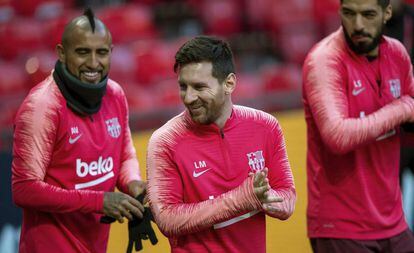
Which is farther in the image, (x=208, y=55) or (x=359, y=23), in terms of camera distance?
(x=359, y=23)

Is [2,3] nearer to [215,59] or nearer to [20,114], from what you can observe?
[20,114]

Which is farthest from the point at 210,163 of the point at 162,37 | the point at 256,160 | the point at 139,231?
the point at 162,37

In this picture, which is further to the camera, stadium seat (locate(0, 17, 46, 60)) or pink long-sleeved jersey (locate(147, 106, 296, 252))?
stadium seat (locate(0, 17, 46, 60))

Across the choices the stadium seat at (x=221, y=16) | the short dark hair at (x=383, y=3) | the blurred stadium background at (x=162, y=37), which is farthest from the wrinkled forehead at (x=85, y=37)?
the stadium seat at (x=221, y=16)

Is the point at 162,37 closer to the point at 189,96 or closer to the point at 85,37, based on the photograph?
the point at 85,37

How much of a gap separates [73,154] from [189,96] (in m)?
0.80

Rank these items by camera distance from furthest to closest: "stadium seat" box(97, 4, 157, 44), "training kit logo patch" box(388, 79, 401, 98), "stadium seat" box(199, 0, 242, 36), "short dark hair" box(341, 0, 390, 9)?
"stadium seat" box(199, 0, 242, 36) < "stadium seat" box(97, 4, 157, 44) < "training kit logo patch" box(388, 79, 401, 98) < "short dark hair" box(341, 0, 390, 9)

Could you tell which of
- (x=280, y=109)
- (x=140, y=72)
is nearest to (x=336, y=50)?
(x=280, y=109)

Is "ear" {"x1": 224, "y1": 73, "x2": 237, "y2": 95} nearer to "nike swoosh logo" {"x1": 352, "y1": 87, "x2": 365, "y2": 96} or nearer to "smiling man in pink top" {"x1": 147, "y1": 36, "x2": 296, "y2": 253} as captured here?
"smiling man in pink top" {"x1": 147, "y1": 36, "x2": 296, "y2": 253}

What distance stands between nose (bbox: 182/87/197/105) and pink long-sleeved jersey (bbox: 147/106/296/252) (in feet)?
→ 0.49

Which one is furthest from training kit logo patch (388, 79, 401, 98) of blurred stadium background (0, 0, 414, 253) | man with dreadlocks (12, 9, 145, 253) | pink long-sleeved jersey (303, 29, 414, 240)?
blurred stadium background (0, 0, 414, 253)

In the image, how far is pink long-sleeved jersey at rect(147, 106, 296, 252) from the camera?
3.41 metres

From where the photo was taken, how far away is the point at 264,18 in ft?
26.6

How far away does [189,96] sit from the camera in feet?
11.0
